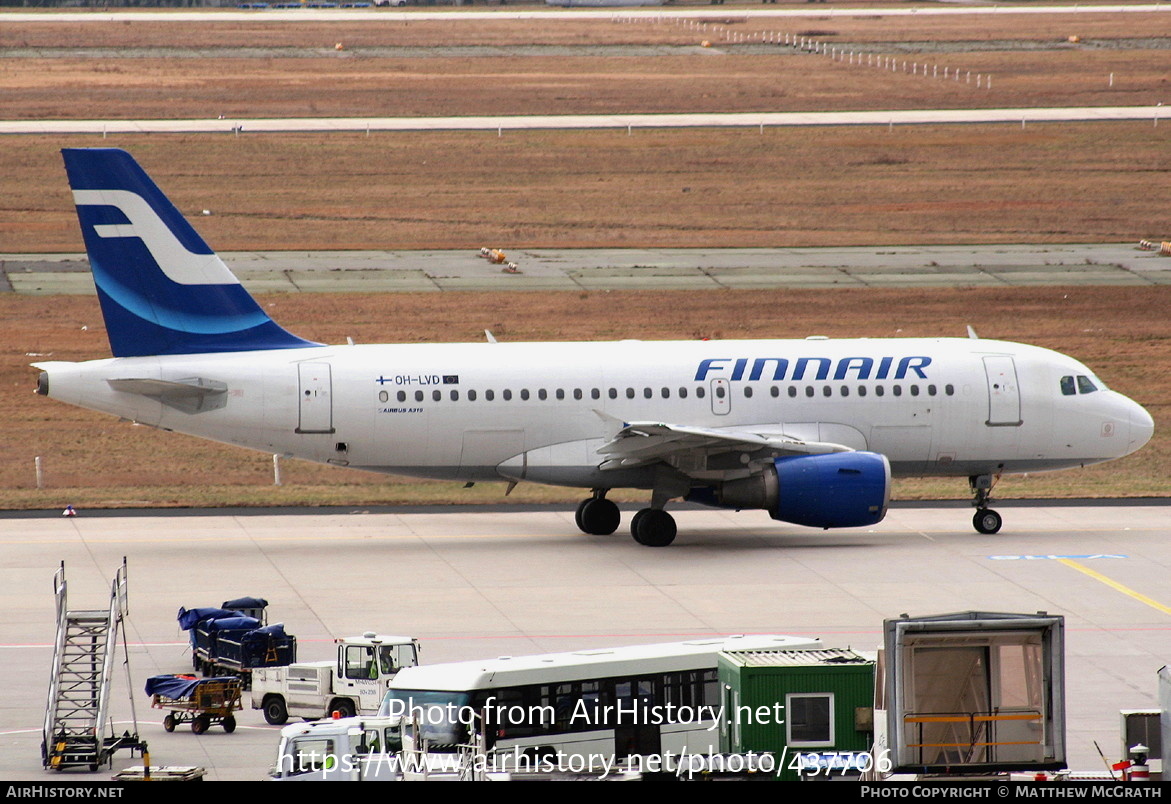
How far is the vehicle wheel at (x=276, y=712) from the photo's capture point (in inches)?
928

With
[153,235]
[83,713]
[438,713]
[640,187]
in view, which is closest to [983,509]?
[153,235]

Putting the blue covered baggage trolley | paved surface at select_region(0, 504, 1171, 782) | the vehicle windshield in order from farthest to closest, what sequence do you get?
paved surface at select_region(0, 504, 1171, 782)
the blue covered baggage trolley
the vehicle windshield

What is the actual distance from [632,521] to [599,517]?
1158 millimetres

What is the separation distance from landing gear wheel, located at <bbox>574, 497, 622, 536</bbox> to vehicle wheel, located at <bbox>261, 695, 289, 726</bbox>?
16.0m

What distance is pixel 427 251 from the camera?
71312 mm

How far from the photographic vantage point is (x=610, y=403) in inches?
1480

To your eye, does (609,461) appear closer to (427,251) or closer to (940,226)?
(427,251)

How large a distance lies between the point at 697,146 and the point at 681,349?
48.7 metres

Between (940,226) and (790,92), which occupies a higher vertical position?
(790,92)

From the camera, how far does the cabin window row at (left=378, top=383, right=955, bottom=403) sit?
→ 37.2 metres

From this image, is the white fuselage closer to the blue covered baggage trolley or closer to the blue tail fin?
the blue tail fin

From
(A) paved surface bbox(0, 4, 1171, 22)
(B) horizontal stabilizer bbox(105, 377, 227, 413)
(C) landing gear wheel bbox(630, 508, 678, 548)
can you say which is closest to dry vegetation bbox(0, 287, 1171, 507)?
→ (C) landing gear wheel bbox(630, 508, 678, 548)

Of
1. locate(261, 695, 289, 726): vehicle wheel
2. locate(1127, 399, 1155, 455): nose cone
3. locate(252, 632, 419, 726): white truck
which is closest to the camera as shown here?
locate(252, 632, 419, 726): white truck

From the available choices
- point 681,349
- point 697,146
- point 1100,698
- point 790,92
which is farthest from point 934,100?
point 1100,698
